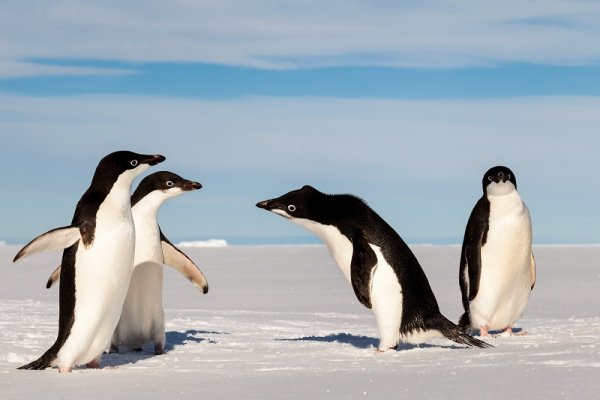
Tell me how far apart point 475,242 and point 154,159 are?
3401 millimetres

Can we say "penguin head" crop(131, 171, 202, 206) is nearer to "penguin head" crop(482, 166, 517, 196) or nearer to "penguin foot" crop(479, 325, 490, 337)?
"penguin head" crop(482, 166, 517, 196)

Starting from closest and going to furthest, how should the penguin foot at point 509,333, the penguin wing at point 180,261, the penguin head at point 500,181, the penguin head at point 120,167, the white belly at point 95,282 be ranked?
the white belly at point 95,282
the penguin head at point 120,167
the penguin wing at point 180,261
the penguin foot at point 509,333
the penguin head at point 500,181

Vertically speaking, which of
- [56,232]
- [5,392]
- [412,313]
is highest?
[56,232]

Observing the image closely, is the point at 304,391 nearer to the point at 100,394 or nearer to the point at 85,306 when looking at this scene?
the point at 100,394

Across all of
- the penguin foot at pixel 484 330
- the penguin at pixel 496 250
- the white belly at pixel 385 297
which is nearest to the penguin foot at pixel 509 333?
the penguin at pixel 496 250

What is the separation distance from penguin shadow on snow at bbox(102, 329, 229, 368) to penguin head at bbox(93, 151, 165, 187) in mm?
1325

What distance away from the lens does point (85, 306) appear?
677cm

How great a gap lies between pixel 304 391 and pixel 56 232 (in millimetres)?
2018

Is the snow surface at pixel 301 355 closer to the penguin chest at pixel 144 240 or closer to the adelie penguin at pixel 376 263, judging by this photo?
the adelie penguin at pixel 376 263

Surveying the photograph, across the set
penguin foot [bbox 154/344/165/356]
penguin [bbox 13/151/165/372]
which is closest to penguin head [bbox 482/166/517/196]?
penguin foot [bbox 154/344/165/356]

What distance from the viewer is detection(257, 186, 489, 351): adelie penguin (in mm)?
7488

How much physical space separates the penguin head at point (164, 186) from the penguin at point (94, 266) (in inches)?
34.2

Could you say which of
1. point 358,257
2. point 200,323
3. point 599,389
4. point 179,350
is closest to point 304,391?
point 599,389

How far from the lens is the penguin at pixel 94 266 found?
6762 millimetres
